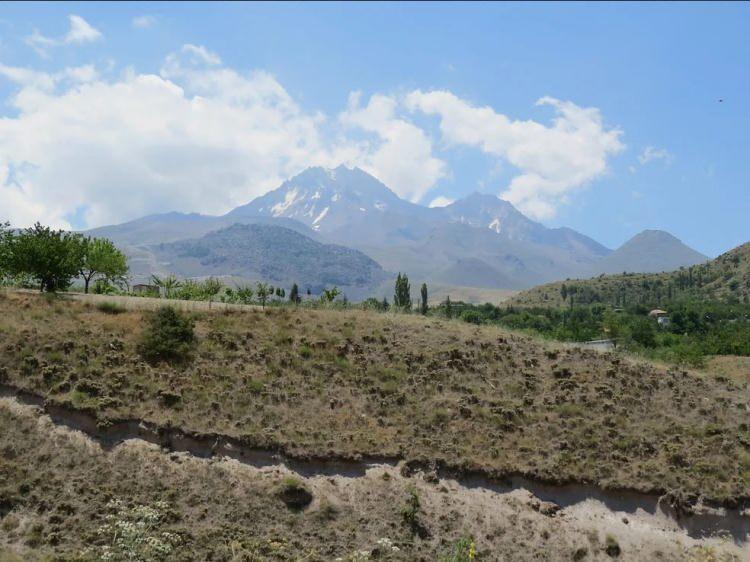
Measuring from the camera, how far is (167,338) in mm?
31703

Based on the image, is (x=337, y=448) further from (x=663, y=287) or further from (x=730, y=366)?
(x=663, y=287)

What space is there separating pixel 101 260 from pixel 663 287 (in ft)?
486

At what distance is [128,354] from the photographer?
30688 millimetres

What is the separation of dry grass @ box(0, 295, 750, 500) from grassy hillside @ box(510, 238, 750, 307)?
112655 mm

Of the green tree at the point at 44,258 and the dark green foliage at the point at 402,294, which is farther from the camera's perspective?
the dark green foliage at the point at 402,294

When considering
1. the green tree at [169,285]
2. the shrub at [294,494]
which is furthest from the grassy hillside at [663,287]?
the shrub at [294,494]

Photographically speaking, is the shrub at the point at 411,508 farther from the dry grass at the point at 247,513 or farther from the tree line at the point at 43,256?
the tree line at the point at 43,256

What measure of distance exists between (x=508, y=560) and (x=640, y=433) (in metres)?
10.5

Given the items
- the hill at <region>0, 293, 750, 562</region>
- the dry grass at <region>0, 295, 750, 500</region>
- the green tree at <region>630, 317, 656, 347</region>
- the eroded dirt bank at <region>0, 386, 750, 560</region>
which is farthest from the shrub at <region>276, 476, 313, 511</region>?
the green tree at <region>630, 317, 656, 347</region>

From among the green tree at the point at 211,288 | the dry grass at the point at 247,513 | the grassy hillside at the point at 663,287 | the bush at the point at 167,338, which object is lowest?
the dry grass at the point at 247,513

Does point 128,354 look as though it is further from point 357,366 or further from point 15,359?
point 357,366

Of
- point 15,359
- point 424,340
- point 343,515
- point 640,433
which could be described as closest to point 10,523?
point 15,359

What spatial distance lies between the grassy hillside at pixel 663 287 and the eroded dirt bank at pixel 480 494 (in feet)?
388

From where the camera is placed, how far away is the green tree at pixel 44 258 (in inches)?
1542
